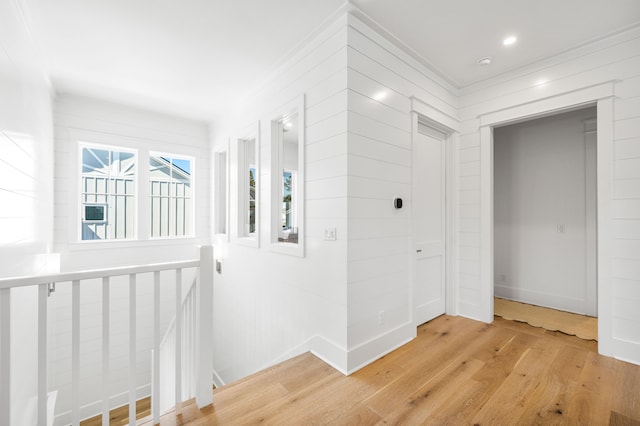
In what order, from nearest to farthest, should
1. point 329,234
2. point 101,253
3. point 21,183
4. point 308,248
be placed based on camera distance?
point 21,183, point 329,234, point 308,248, point 101,253

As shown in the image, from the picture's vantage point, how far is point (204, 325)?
1852mm

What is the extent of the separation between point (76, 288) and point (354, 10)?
259 cm

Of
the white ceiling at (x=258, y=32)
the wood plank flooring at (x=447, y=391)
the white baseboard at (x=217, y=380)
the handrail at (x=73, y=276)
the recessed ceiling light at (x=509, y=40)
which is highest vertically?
the white ceiling at (x=258, y=32)

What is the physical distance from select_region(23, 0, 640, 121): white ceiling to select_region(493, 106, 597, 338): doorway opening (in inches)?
46.3

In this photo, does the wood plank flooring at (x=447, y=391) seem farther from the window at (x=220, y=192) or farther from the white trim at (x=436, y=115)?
the window at (x=220, y=192)

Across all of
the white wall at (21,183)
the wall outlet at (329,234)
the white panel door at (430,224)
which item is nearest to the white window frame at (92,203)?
the white wall at (21,183)

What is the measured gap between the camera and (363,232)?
2391 millimetres

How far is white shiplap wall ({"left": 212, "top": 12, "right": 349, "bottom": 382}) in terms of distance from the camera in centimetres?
233

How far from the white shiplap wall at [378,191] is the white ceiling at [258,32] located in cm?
28

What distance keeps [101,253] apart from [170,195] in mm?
1266

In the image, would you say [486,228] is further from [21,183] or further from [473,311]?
[21,183]

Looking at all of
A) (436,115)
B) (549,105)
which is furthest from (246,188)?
(549,105)

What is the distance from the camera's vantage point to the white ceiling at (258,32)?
2.21 m

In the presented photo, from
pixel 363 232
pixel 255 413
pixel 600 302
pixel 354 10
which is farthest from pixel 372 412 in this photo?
pixel 354 10
